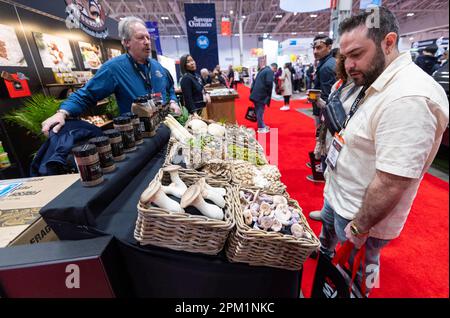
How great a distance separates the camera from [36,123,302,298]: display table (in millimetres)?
910

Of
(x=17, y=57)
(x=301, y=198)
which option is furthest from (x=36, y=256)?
(x=17, y=57)

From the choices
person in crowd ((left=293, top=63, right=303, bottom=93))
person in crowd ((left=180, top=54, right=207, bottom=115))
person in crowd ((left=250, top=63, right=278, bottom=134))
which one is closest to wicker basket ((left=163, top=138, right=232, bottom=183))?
person in crowd ((left=180, top=54, right=207, bottom=115))

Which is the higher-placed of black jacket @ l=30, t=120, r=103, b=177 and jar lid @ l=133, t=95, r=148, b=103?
jar lid @ l=133, t=95, r=148, b=103

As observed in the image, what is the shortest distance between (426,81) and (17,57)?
13.3ft

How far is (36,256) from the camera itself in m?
0.85

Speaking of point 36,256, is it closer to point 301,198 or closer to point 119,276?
point 119,276

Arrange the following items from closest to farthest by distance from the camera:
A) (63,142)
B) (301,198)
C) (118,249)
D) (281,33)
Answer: (118,249)
(63,142)
(301,198)
(281,33)

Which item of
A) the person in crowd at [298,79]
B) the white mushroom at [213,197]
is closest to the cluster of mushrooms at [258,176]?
the white mushroom at [213,197]

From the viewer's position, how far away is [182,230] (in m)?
0.83

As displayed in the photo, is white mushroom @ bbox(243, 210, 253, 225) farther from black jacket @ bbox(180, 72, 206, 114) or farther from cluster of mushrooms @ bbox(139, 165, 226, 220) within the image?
black jacket @ bbox(180, 72, 206, 114)

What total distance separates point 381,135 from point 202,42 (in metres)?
8.10

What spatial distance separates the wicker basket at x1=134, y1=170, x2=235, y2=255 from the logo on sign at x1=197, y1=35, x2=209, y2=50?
8.12 metres

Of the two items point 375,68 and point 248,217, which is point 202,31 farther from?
point 248,217

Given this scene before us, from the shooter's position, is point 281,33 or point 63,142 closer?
point 63,142
